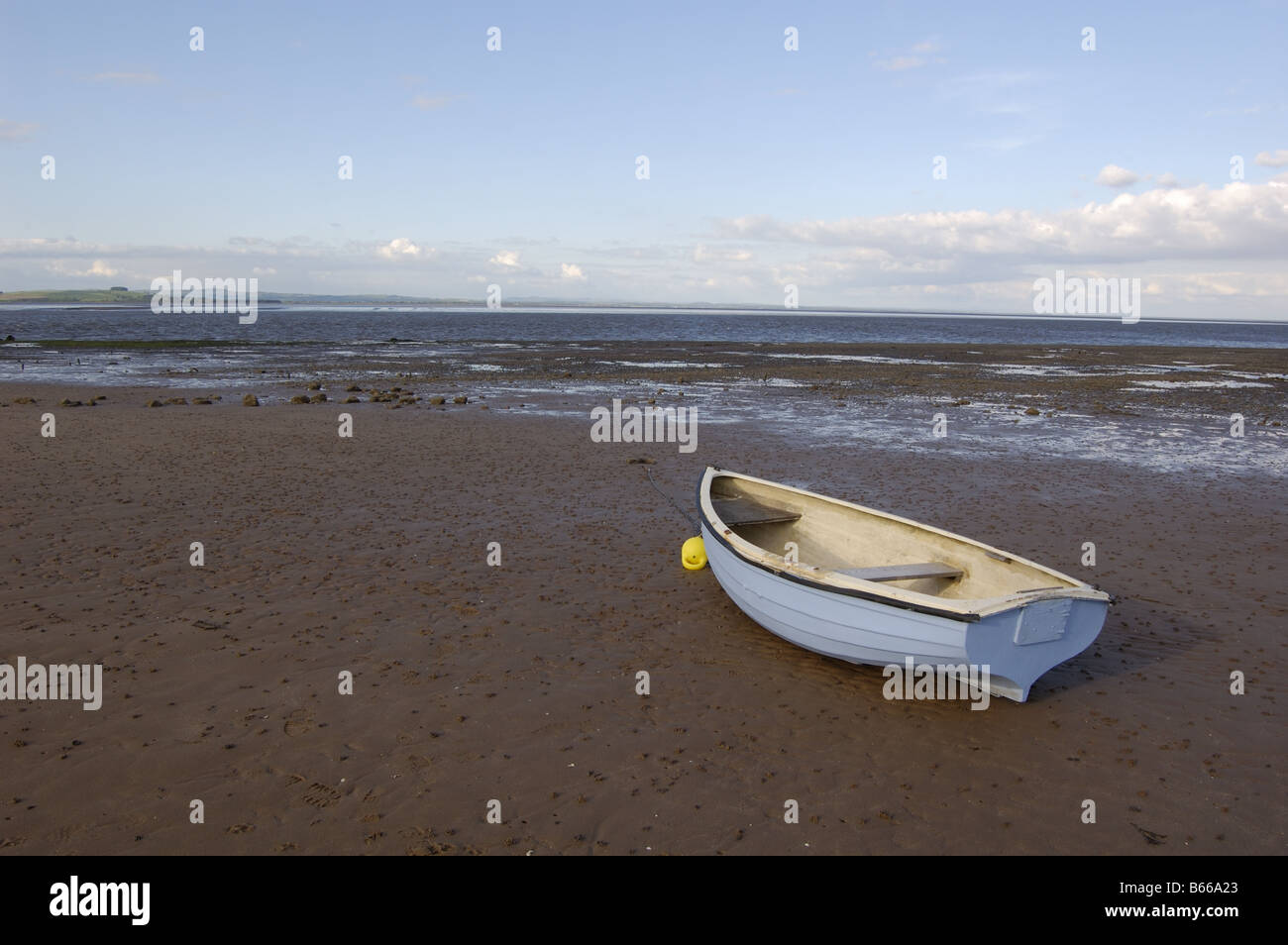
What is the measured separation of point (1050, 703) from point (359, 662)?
22.8 feet

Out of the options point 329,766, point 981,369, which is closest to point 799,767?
point 329,766

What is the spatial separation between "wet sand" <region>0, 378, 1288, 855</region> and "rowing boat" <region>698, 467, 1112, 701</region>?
1.87 feet

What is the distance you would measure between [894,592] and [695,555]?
4138mm

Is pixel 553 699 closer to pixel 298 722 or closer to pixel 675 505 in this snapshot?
pixel 298 722

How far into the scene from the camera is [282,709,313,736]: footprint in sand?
7.18 metres

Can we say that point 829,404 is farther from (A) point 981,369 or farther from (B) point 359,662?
(B) point 359,662

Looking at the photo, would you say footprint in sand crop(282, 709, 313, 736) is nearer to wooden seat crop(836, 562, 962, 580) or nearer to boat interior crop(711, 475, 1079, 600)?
boat interior crop(711, 475, 1079, 600)

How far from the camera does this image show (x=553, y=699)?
7914mm

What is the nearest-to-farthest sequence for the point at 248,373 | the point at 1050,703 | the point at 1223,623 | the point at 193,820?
the point at 193,820 < the point at 1050,703 < the point at 1223,623 < the point at 248,373

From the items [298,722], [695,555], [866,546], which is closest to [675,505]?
[695,555]

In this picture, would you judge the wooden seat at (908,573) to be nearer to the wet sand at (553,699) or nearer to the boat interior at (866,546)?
the boat interior at (866,546)

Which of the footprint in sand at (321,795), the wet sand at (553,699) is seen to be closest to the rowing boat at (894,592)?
the wet sand at (553,699)
